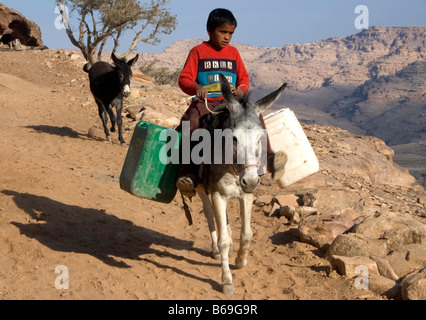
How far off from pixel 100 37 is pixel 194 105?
26.1m

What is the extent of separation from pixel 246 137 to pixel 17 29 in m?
32.2

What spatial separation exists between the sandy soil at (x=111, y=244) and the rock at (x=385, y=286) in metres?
0.10

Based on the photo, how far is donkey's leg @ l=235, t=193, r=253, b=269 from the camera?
199 inches

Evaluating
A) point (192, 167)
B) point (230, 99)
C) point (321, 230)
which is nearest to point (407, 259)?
point (321, 230)

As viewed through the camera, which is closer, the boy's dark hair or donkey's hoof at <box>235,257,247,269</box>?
the boy's dark hair

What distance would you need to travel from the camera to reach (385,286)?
5.04 meters

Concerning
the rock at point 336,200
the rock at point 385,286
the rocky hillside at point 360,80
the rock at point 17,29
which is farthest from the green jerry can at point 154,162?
the rock at point 17,29

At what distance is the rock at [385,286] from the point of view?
16.4ft

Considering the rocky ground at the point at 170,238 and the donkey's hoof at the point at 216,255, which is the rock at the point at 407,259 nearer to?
the rocky ground at the point at 170,238

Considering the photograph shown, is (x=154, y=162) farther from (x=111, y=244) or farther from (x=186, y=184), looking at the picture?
(x=111, y=244)

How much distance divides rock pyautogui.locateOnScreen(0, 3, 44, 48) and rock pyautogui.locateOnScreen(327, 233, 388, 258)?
3077 cm

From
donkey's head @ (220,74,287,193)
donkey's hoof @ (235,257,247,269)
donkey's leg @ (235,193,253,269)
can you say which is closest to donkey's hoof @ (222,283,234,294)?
donkey's leg @ (235,193,253,269)

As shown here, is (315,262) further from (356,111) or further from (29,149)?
(356,111)

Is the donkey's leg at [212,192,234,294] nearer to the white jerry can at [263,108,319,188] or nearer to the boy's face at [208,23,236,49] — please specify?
the white jerry can at [263,108,319,188]
